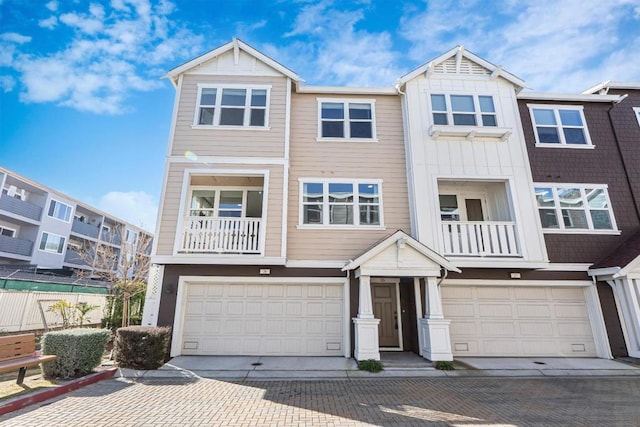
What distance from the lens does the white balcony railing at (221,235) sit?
953cm

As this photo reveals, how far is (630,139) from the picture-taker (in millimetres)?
11477

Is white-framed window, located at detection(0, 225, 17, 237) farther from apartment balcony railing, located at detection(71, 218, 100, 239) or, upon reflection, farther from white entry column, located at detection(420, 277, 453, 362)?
white entry column, located at detection(420, 277, 453, 362)

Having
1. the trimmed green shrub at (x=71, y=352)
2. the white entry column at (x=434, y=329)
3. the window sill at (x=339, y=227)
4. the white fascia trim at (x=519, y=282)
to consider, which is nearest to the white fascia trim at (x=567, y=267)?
the white fascia trim at (x=519, y=282)

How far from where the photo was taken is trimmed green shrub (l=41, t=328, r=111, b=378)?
6719 mm

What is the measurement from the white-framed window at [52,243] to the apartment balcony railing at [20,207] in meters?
1.82

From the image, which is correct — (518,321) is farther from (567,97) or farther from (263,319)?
(567,97)

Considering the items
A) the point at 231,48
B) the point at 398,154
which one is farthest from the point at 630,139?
the point at 231,48

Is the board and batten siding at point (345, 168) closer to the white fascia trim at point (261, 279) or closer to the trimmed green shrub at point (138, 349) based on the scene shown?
the white fascia trim at point (261, 279)

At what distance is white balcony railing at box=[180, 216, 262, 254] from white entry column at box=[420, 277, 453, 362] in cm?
549

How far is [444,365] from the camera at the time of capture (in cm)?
826

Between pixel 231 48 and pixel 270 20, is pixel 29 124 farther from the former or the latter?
pixel 270 20

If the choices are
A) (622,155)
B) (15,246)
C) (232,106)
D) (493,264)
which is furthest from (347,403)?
(15,246)

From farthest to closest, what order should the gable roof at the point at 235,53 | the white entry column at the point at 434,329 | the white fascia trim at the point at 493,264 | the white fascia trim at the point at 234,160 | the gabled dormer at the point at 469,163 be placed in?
the gable roof at the point at 235,53 → the white fascia trim at the point at 234,160 → the gabled dormer at the point at 469,163 → the white fascia trim at the point at 493,264 → the white entry column at the point at 434,329

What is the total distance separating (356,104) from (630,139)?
35.1 feet
